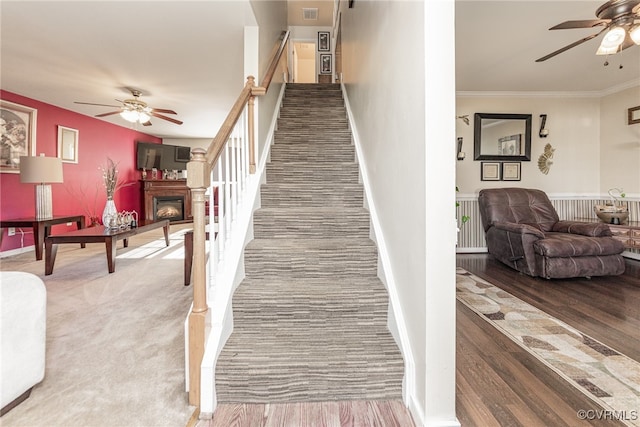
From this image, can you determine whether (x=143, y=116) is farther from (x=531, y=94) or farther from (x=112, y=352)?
(x=531, y=94)

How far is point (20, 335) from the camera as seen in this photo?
1.29 m

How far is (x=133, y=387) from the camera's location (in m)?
1.44

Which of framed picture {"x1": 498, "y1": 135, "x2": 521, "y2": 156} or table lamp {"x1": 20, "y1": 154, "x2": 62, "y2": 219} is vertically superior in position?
framed picture {"x1": 498, "y1": 135, "x2": 521, "y2": 156}

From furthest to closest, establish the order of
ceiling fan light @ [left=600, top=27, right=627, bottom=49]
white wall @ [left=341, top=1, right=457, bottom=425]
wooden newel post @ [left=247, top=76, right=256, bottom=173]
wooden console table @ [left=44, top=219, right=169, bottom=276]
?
wooden console table @ [left=44, top=219, right=169, bottom=276]
wooden newel post @ [left=247, top=76, right=256, bottom=173]
ceiling fan light @ [left=600, top=27, right=627, bottom=49]
white wall @ [left=341, top=1, right=457, bottom=425]

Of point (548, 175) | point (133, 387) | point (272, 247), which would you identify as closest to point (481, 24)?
point (272, 247)

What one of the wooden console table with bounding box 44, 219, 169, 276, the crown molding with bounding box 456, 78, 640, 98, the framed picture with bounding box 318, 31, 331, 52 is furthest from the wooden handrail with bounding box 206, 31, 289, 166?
the framed picture with bounding box 318, 31, 331, 52

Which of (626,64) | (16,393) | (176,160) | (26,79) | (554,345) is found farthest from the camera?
(176,160)

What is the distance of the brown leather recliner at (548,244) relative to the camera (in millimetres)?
3119

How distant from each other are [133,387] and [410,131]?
1.83 meters

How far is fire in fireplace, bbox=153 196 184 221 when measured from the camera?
733 centimetres

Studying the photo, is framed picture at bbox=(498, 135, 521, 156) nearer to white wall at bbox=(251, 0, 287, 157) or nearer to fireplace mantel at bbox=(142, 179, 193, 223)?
white wall at bbox=(251, 0, 287, 157)

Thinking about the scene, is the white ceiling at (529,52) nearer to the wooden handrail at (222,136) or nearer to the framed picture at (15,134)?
the wooden handrail at (222,136)

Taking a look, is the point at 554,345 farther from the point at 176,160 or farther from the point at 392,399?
the point at 176,160

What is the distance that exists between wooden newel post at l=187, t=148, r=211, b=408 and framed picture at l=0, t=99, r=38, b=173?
4.81 m
